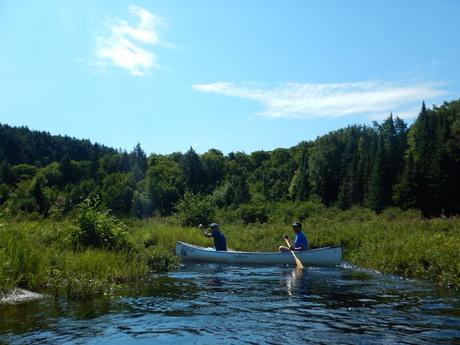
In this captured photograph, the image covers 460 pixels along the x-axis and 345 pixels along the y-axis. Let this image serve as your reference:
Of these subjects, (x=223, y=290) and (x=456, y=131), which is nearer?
(x=223, y=290)

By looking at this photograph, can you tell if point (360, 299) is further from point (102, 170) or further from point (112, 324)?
point (102, 170)

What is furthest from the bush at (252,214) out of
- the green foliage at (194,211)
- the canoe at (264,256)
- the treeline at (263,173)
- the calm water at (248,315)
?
the calm water at (248,315)

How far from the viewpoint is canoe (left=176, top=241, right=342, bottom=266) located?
58.0 feet

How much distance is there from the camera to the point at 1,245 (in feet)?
34.3

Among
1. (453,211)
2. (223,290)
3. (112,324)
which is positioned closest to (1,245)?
(112,324)

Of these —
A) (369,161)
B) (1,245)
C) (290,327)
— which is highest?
(369,161)

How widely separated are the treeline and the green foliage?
0.40 feet

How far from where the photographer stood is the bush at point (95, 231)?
1454cm

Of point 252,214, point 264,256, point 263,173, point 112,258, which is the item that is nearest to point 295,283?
point 112,258

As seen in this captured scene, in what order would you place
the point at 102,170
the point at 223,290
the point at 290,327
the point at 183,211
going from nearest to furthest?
the point at 290,327 < the point at 223,290 < the point at 183,211 < the point at 102,170

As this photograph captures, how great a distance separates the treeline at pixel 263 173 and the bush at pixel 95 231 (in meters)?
2.12

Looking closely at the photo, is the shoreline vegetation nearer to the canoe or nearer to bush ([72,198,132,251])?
bush ([72,198,132,251])

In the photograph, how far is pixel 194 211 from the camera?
32.0 m

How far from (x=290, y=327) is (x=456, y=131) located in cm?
5757
